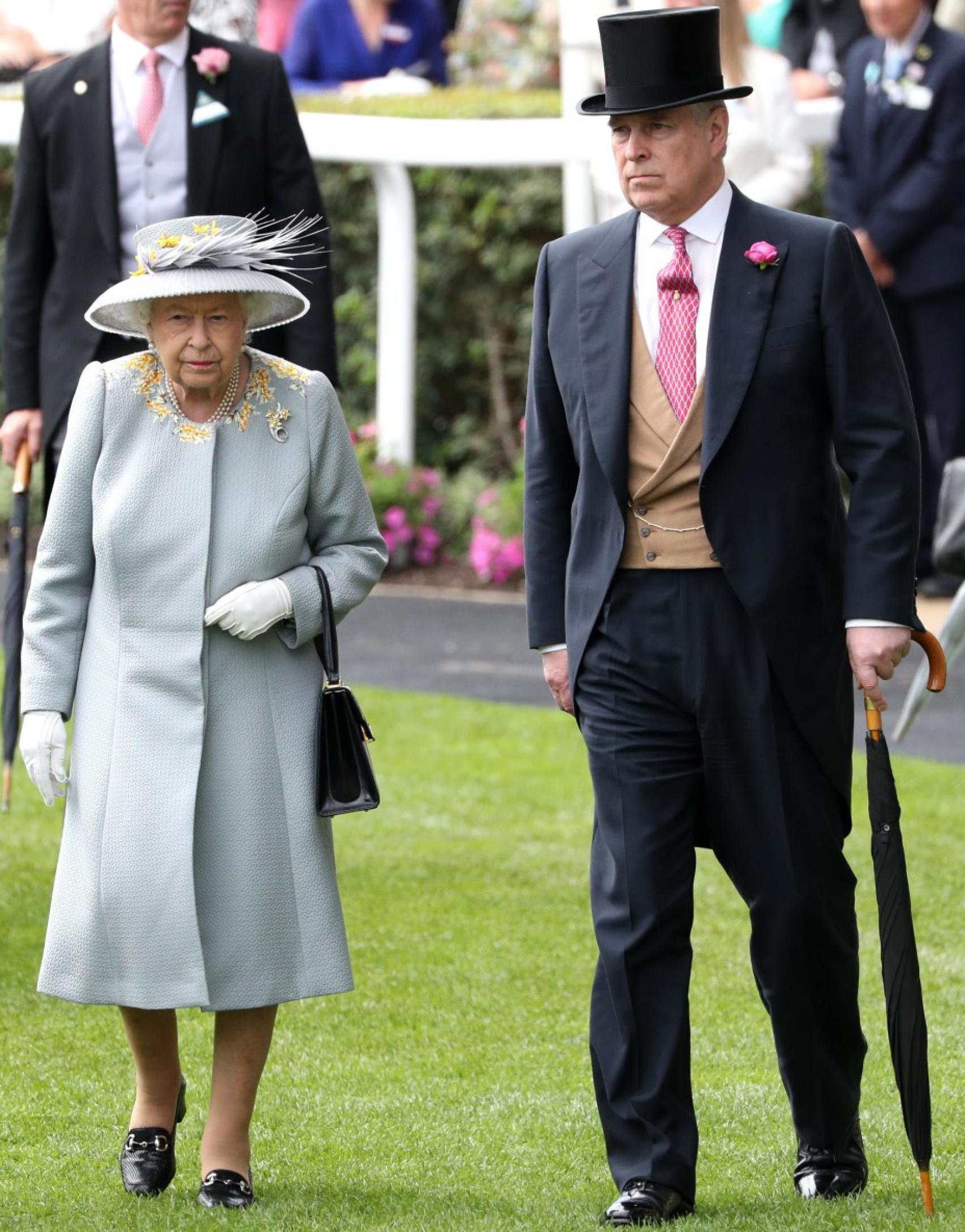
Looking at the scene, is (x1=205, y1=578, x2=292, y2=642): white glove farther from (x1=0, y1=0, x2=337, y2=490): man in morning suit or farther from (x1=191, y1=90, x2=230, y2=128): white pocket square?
(x1=191, y1=90, x2=230, y2=128): white pocket square

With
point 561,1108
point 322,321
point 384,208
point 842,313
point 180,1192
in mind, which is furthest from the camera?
point 384,208

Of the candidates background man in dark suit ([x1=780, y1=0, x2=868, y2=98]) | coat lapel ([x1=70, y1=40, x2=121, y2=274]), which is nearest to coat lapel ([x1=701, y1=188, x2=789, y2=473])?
coat lapel ([x1=70, y1=40, x2=121, y2=274])

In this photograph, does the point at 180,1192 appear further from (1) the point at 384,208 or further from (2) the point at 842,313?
(1) the point at 384,208

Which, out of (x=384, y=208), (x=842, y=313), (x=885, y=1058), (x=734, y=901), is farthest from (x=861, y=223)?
(x=842, y=313)

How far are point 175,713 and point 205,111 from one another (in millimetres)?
2413

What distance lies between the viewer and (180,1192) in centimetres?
430

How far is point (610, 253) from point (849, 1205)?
173 cm

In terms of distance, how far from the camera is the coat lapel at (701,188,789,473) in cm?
402

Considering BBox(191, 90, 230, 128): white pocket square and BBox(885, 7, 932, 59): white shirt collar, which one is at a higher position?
BBox(191, 90, 230, 128): white pocket square

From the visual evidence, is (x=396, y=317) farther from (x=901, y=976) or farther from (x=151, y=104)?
(x=901, y=976)

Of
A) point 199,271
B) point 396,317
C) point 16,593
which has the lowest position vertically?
point 396,317

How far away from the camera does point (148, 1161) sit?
4.30m

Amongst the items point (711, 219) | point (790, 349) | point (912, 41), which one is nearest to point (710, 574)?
point (790, 349)

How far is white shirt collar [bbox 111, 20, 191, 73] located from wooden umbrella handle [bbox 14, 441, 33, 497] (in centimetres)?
104
